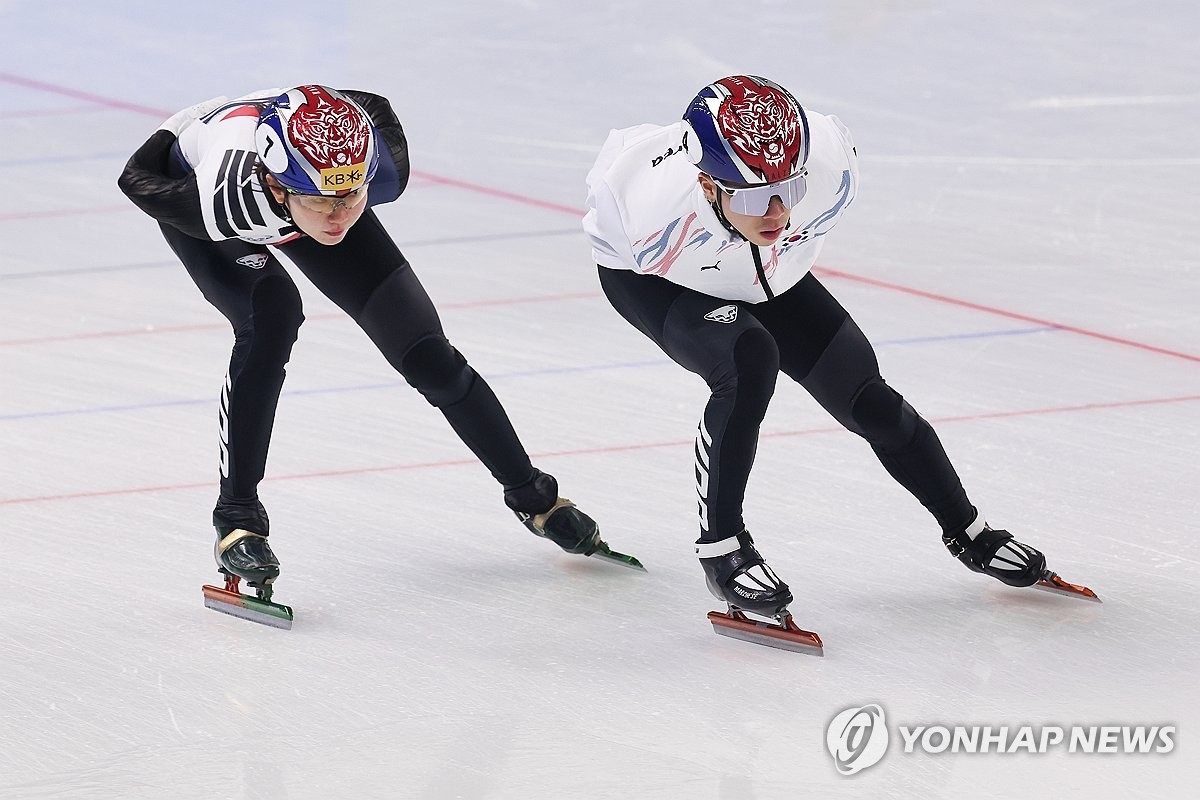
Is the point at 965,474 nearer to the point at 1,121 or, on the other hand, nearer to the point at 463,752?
the point at 463,752

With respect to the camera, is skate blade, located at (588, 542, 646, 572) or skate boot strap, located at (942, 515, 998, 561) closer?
skate boot strap, located at (942, 515, 998, 561)

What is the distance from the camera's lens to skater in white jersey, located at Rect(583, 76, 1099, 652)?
11.5 ft

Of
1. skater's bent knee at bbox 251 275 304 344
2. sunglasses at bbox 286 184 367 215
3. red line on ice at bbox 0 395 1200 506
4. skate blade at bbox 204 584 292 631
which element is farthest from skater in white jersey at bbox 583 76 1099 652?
red line on ice at bbox 0 395 1200 506

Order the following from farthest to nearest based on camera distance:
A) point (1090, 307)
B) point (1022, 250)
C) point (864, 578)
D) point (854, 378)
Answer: point (1022, 250)
point (1090, 307)
point (864, 578)
point (854, 378)

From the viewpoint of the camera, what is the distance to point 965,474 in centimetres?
481

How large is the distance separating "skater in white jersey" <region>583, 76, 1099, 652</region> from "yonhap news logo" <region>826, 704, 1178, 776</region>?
1.64 feet

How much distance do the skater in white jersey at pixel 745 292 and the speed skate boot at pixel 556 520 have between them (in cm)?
51

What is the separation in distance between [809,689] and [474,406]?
1.09 m

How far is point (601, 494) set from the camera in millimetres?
4777

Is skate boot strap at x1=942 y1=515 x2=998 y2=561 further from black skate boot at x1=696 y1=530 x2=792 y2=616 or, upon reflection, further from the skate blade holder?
the skate blade holder

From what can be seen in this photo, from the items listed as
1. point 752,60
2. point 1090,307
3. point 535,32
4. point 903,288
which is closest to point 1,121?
point 535,32

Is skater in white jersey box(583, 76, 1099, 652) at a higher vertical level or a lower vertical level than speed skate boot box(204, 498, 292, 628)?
higher

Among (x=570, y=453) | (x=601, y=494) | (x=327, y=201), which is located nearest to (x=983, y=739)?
(x=327, y=201)

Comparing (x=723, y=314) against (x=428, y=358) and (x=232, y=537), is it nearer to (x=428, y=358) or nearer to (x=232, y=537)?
(x=428, y=358)
